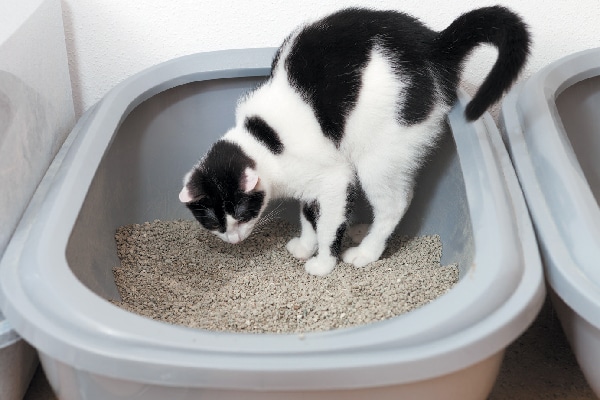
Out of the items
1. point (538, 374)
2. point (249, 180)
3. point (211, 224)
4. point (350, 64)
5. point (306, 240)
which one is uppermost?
point (350, 64)

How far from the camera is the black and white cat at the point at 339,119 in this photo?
1188mm

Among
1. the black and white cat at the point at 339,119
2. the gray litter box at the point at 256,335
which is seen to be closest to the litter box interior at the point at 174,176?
the gray litter box at the point at 256,335

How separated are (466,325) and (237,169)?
0.54 metres

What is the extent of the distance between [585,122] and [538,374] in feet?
2.01

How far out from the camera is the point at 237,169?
117 centimetres

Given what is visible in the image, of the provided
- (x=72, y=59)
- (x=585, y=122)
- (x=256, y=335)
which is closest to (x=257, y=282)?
(x=256, y=335)

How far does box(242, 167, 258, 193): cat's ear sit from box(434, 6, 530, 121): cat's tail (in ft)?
1.29

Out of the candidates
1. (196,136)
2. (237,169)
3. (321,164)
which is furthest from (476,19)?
(196,136)

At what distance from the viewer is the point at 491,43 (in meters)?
1.17

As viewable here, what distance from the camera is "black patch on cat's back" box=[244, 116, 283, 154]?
1.22 metres

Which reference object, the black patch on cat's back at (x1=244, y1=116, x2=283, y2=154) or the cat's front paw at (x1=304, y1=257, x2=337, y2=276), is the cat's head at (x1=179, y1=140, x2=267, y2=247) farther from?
the cat's front paw at (x1=304, y1=257, x2=337, y2=276)

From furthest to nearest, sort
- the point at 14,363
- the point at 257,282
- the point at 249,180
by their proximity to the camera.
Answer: the point at 257,282 < the point at 249,180 < the point at 14,363

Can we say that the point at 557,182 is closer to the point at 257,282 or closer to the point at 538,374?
the point at 538,374

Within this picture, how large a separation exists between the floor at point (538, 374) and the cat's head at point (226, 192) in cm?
45
